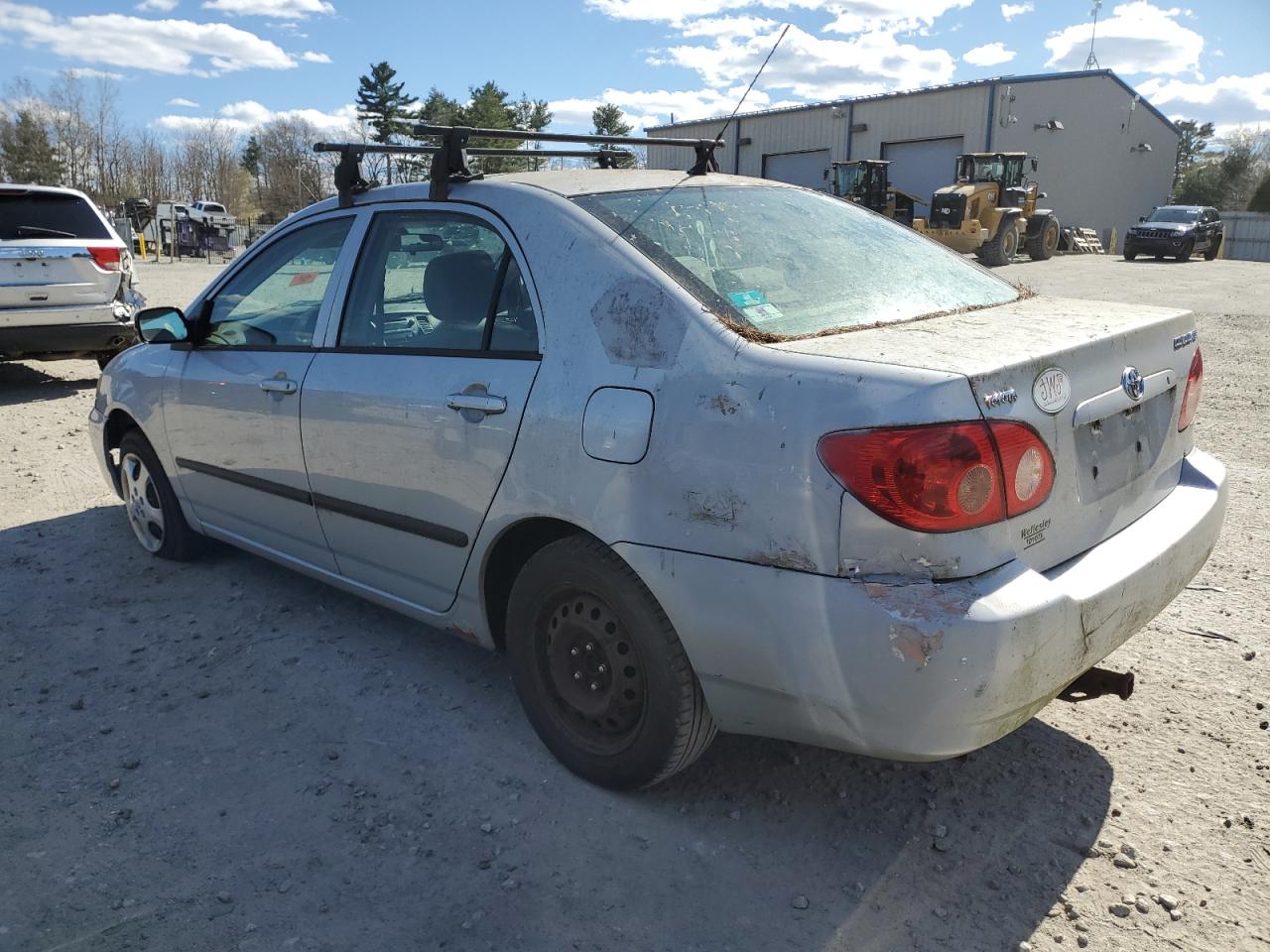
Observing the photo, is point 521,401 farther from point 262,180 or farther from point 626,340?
point 262,180

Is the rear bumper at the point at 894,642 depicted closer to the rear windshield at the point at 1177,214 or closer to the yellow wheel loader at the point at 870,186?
the yellow wheel loader at the point at 870,186

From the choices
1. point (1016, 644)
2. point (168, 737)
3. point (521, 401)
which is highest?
point (521, 401)

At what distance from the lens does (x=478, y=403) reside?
9.10 feet

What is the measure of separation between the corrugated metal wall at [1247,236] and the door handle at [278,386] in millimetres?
47823

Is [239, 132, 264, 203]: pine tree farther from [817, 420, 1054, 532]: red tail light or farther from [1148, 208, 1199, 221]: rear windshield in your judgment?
[817, 420, 1054, 532]: red tail light

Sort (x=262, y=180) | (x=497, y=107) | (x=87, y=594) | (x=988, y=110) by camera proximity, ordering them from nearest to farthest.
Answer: (x=87, y=594), (x=988, y=110), (x=497, y=107), (x=262, y=180)

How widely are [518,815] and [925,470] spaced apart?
1.47m

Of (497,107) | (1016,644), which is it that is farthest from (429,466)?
(497,107)

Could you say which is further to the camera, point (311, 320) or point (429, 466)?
point (311, 320)

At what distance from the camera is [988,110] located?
3441 cm

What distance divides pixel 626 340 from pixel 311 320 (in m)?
1.57

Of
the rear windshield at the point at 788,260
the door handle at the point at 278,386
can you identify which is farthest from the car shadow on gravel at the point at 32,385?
the rear windshield at the point at 788,260

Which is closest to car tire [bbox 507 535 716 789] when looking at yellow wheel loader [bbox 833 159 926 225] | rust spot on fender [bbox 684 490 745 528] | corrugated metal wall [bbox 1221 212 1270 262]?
rust spot on fender [bbox 684 490 745 528]

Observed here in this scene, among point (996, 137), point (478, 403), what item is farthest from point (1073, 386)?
point (996, 137)
